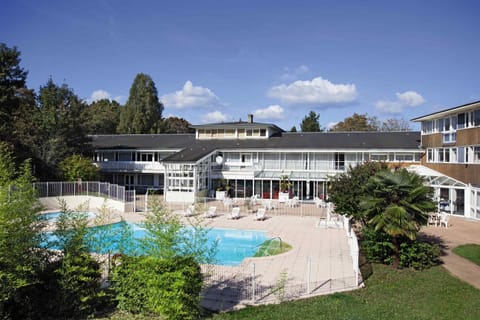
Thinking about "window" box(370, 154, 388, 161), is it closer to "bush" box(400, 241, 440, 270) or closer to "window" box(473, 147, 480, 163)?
"window" box(473, 147, 480, 163)

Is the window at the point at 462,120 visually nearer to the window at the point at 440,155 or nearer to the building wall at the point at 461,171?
the building wall at the point at 461,171

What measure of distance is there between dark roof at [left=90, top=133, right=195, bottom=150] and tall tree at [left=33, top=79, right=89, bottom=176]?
5.28 m

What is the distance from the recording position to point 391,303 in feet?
33.4

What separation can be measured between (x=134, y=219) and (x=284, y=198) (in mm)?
13578

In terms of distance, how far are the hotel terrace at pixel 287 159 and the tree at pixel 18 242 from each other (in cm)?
2105

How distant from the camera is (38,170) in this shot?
99.7 feet

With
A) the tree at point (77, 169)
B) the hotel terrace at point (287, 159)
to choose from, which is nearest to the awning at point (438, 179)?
the hotel terrace at point (287, 159)

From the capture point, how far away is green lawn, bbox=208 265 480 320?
9.17 m

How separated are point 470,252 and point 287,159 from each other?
20942 millimetres

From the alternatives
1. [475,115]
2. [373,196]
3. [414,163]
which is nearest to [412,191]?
[373,196]

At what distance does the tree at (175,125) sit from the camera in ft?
227

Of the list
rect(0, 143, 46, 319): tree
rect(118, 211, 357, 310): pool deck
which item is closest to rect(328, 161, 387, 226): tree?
rect(118, 211, 357, 310): pool deck

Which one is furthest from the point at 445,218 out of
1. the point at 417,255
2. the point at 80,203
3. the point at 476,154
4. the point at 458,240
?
the point at 80,203

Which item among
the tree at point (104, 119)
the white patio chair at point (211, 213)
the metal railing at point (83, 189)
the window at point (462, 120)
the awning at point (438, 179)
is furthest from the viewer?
the tree at point (104, 119)
